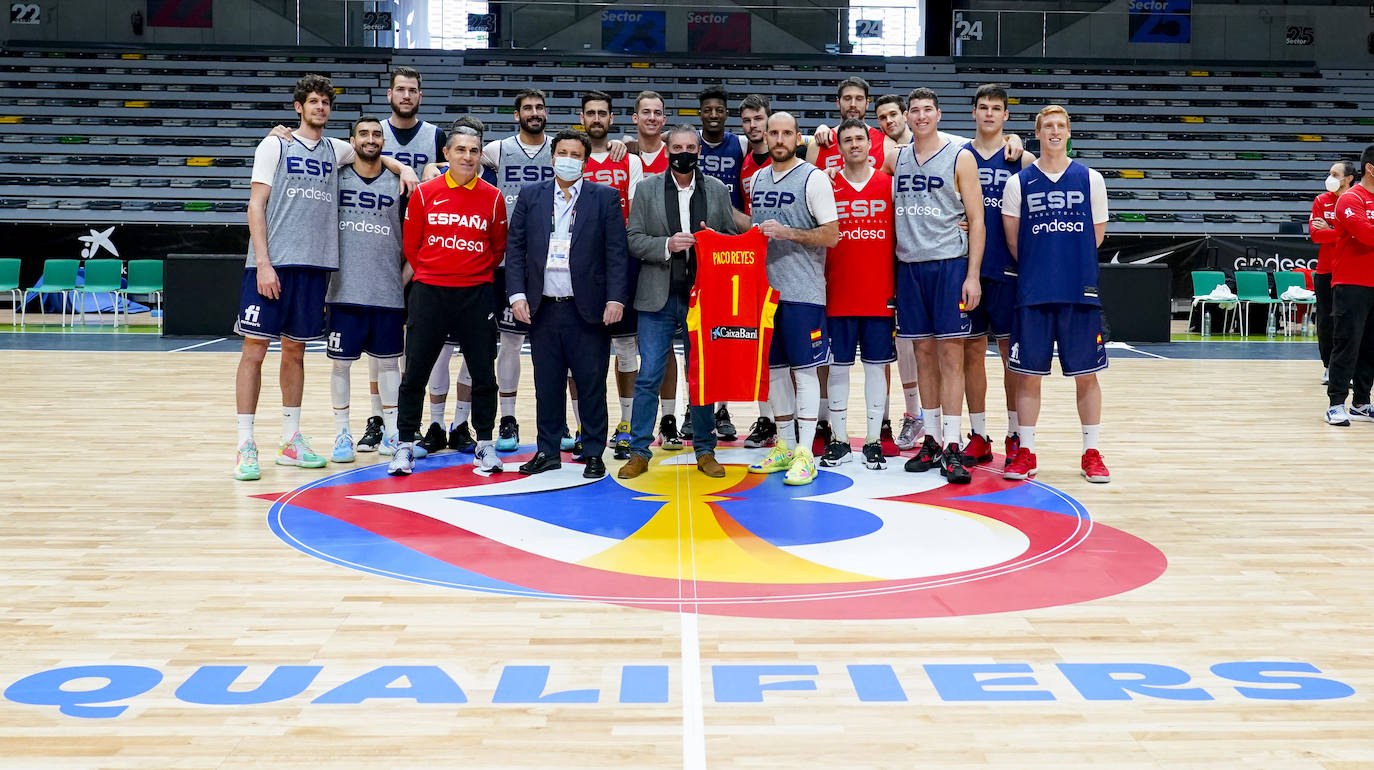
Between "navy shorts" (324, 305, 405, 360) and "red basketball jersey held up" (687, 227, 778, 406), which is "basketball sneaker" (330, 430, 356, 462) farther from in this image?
"red basketball jersey held up" (687, 227, 778, 406)

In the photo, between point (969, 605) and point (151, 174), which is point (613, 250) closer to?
point (969, 605)

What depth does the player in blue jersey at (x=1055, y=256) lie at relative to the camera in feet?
16.9

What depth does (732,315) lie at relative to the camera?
5.30 metres

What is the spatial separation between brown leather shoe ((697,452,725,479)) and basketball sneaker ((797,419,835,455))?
2.61 ft

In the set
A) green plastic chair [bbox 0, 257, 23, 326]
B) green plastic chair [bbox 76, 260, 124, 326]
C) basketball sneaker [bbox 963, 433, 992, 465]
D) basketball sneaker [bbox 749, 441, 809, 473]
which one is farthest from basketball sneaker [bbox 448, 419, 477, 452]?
green plastic chair [bbox 0, 257, 23, 326]

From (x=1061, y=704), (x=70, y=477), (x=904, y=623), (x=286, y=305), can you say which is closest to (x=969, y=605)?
(x=904, y=623)

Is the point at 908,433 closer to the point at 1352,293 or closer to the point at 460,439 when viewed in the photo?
the point at 460,439

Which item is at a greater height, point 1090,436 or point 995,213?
point 995,213

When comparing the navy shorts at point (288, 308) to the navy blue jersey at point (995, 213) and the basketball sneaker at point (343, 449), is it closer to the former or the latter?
the basketball sneaker at point (343, 449)

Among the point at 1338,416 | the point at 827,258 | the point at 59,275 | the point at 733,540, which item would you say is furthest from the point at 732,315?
the point at 59,275

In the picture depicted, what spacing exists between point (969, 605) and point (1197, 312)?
14.1m

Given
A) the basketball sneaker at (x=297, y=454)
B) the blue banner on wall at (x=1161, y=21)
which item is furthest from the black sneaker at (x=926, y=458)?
the blue banner on wall at (x=1161, y=21)

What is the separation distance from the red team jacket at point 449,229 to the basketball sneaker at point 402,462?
83cm

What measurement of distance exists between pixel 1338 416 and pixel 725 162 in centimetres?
462
